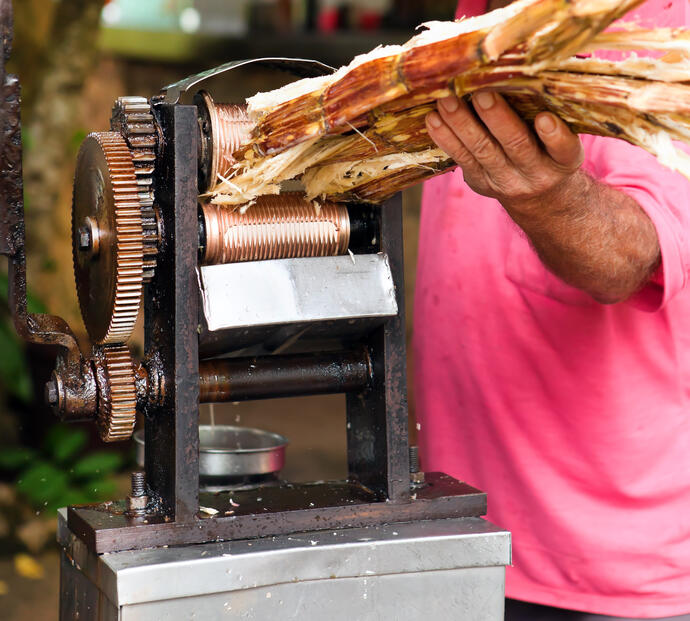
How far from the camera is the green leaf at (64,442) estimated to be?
11.0ft

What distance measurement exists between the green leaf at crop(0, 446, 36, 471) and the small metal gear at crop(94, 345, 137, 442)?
263 centimetres

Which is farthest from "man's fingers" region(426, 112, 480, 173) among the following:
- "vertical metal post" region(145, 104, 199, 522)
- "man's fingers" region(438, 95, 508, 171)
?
"vertical metal post" region(145, 104, 199, 522)

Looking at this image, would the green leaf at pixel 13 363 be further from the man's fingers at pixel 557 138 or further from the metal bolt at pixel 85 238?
the man's fingers at pixel 557 138

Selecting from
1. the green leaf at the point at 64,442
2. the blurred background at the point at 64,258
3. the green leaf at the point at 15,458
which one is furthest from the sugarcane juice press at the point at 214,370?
the green leaf at the point at 15,458

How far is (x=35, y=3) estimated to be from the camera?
155 inches

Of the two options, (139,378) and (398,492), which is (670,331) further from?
(139,378)

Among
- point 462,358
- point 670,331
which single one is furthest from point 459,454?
point 670,331

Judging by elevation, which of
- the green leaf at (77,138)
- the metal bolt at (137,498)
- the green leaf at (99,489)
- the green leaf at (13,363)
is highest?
the green leaf at (77,138)

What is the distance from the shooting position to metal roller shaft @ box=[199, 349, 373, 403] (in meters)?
1.13

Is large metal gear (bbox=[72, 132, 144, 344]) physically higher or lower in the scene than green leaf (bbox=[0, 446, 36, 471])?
higher

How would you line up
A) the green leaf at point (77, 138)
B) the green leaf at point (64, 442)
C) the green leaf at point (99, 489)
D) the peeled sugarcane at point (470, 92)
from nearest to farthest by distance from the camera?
the peeled sugarcane at point (470, 92)
the green leaf at point (99, 489)
the green leaf at point (64, 442)
the green leaf at point (77, 138)

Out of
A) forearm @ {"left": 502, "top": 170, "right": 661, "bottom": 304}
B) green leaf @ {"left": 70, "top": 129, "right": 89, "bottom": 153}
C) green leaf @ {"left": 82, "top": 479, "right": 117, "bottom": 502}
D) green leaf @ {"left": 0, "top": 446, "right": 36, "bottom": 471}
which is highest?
green leaf @ {"left": 70, "top": 129, "right": 89, "bottom": 153}

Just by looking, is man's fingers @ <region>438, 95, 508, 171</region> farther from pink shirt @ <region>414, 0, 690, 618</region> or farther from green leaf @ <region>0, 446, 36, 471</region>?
green leaf @ <region>0, 446, 36, 471</region>

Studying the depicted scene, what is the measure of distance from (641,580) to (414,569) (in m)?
0.49
